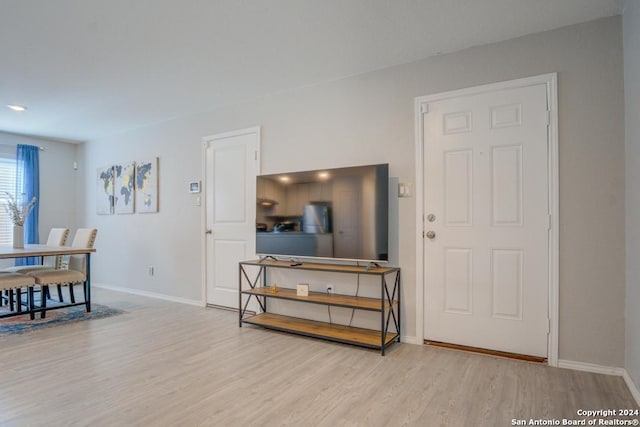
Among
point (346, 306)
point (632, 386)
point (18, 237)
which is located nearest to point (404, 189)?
point (346, 306)

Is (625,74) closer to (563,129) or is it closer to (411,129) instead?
(563,129)

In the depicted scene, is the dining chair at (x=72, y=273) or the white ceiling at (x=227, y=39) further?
the dining chair at (x=72, y=273)

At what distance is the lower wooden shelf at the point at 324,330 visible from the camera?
300 cm

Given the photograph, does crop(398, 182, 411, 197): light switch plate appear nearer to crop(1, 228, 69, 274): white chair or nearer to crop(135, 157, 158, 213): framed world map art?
crop(135, 157, 158, 213): framed world map art

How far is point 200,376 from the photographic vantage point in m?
2.49

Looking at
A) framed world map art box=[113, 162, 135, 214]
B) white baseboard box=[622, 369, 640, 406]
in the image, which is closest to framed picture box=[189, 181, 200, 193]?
framed world map art box=[113, 162, 135, 214]

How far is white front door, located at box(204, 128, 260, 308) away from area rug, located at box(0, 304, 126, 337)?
3.97 ft

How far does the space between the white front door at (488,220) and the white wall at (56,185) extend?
6326 millimetres

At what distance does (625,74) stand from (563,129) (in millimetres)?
467

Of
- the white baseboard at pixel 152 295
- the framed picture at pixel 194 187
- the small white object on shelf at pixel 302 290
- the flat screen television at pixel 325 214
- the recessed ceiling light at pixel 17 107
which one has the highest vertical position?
the recessed ceiling light at pixel 17 107

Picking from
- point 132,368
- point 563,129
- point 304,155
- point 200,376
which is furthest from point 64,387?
point 563,129

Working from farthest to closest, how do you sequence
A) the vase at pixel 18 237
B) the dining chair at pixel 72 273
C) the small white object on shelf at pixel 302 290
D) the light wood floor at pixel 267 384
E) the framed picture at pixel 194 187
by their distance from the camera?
the framed picture at pixel 194 187 → the vase at pixel 18 237 → the dining chair at pixel 72 273 → the small white object on shelf at pixel 302 290 → the light wood floor at pixel 267 384

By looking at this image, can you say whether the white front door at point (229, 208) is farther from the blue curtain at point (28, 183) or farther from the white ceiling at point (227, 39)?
the blue curtain at point (28, 183)

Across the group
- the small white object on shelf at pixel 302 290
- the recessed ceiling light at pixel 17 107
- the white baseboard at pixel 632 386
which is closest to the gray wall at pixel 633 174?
the white baseboard at pixel 632 386
